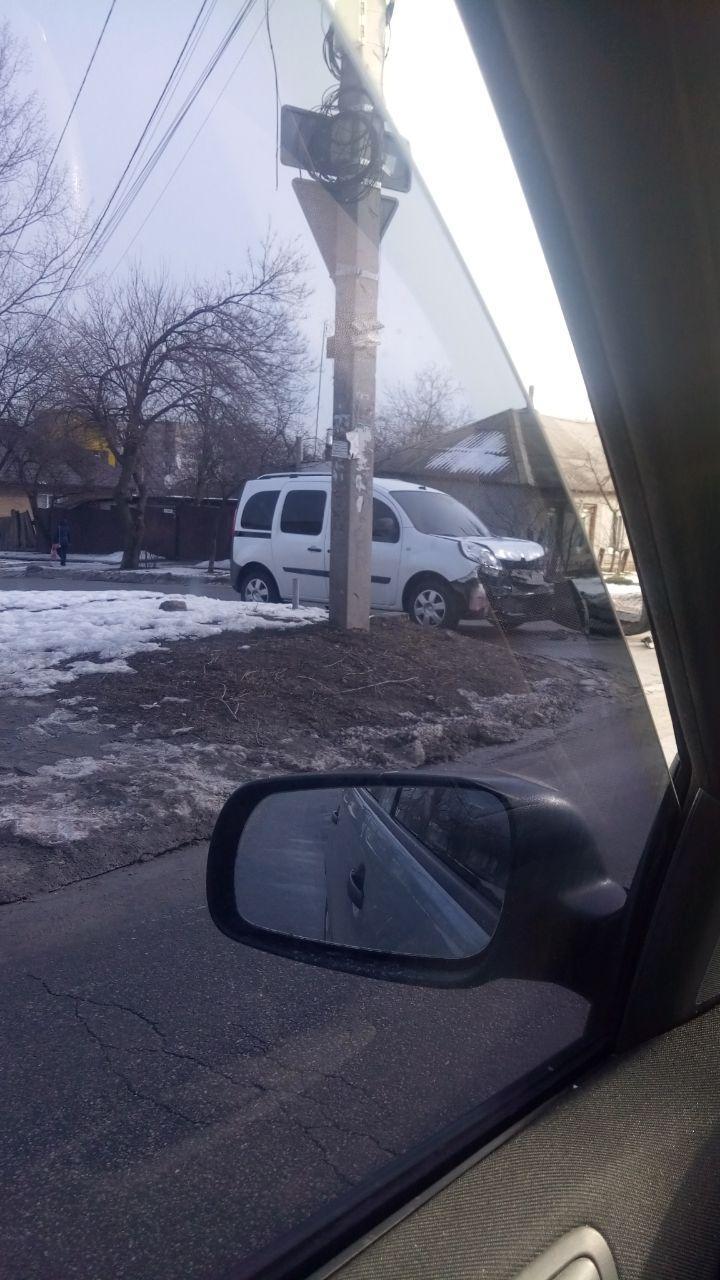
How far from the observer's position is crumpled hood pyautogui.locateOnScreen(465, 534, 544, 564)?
1891 millimetres

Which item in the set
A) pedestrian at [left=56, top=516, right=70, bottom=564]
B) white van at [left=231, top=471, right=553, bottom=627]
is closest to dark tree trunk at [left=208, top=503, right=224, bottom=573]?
white van at [left=231, top=471, right=553, bottom=627]

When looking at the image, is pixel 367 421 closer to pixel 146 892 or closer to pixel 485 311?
pixel 146 892

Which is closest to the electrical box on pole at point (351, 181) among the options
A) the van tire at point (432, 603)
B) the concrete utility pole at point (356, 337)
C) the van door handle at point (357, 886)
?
the concrete utility pole at point (356, 337)

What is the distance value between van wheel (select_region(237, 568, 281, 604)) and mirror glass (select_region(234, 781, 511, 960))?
190 inches

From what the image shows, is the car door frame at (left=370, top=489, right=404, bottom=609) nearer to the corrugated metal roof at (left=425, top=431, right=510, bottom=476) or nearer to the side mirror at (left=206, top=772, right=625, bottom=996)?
the corrugated metal roof at (left=425, top=431, right=510, bottom=476)

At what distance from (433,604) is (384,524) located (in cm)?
76

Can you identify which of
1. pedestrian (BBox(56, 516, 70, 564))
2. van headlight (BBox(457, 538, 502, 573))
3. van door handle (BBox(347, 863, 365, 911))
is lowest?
van door handle (BBox(347, 863, 365, 911))

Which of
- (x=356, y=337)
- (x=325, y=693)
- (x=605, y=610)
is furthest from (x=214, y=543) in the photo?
(x=605, y=610)

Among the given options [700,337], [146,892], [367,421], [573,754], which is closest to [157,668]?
[367,421]

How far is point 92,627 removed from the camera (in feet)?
21.9

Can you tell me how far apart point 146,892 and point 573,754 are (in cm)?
180

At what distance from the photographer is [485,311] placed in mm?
1538

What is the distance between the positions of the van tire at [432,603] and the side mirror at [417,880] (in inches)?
116

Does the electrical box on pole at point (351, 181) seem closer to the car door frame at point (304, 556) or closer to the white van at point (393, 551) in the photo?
the white van at point (393, 551)
